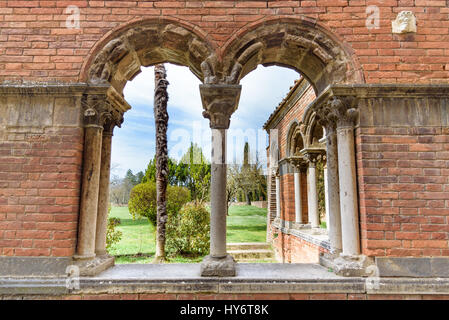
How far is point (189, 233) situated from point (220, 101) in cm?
716

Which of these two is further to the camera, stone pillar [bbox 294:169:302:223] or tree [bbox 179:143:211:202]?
tree [bbox 179:143:211:202]

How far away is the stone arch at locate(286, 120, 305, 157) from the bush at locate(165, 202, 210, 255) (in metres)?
3.88

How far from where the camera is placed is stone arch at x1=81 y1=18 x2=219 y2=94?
10.2 feet

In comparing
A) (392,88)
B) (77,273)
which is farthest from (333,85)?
(77,273)

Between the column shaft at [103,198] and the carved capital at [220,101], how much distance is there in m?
1.46

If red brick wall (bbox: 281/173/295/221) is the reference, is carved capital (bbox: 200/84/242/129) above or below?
Result: above

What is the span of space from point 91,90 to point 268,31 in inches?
89.7

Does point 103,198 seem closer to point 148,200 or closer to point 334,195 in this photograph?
point 334,195

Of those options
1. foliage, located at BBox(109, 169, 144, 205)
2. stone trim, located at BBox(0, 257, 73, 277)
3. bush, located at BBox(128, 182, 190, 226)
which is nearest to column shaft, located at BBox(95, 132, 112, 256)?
Answer: stone trim, located at BBox(0, 257, 73, 277)

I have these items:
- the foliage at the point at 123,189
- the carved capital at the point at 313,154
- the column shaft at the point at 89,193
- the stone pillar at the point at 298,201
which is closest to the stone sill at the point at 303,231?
the stone pillar at the point at 298,201

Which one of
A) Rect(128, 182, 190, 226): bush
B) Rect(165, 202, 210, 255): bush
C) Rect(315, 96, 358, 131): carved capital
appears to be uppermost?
Rect(315, 96, 358, 131): carved capital

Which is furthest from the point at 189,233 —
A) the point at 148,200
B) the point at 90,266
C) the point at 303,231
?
the point at 90,266

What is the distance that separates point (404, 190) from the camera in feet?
9.47

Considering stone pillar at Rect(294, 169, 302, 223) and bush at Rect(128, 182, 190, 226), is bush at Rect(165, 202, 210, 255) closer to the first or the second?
bush at Rect(128, 182, 190, 226)
